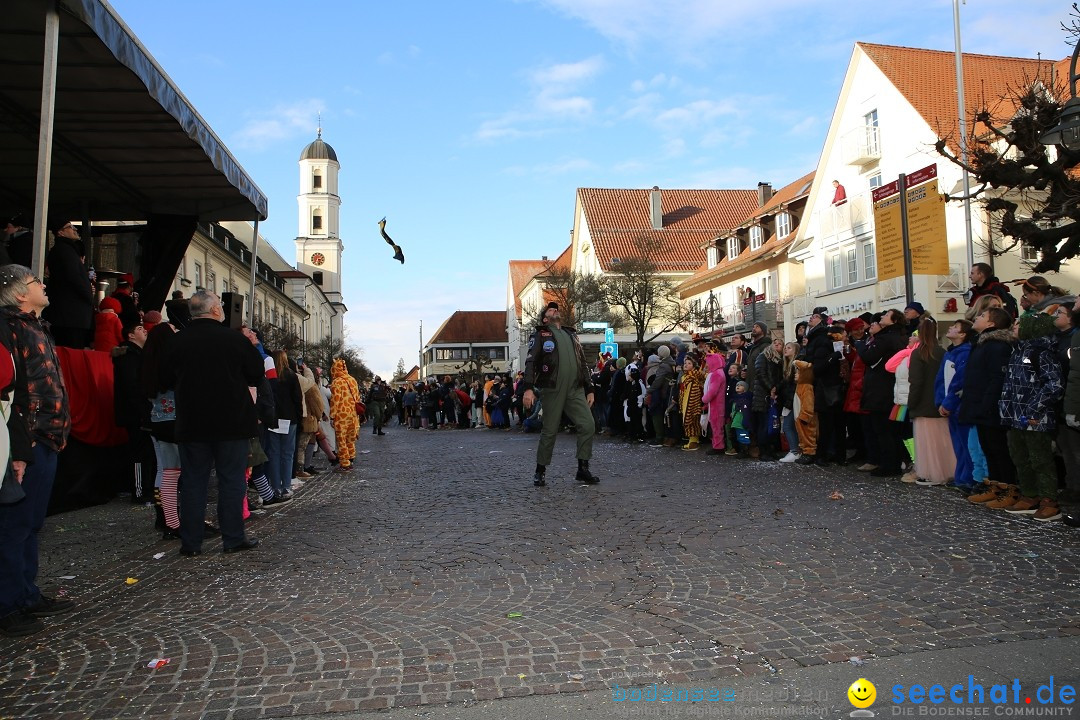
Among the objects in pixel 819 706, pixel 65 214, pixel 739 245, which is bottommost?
pixel 819 706

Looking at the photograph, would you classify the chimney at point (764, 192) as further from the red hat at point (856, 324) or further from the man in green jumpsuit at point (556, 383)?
the man in green jumpsuit at point (556, 383)

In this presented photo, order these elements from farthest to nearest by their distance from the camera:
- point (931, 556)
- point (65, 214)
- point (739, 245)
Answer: point (739, 245) < point (65, 214) < point (931, 556)

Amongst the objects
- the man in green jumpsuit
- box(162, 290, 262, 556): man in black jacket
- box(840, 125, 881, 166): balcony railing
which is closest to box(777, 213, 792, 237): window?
box(840, 125, 881, 166): balcony railing

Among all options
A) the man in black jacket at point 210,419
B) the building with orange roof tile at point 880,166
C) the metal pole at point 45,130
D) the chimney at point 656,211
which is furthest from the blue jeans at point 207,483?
the chimney at point 656,211

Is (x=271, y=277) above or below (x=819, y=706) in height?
above

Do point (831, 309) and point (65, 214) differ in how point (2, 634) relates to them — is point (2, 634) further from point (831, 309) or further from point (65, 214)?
point (831, 309)

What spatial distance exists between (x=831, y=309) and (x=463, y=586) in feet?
122

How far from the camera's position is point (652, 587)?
5.19m

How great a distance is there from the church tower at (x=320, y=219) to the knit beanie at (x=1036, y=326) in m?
109

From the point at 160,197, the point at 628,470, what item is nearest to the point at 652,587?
the point at 628,470

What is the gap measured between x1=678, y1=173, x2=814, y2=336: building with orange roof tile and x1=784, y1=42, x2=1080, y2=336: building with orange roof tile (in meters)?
1.59

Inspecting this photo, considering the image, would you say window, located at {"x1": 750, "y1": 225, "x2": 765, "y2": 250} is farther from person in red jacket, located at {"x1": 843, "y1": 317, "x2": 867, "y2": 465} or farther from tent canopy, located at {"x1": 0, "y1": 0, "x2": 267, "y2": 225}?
tent canopy, located at {"x1": 0, "y1": 0, "x2": 267, "y2": 225}

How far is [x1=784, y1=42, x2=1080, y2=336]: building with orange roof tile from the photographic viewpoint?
3325 centimetres

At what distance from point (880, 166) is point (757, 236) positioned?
11533mm
